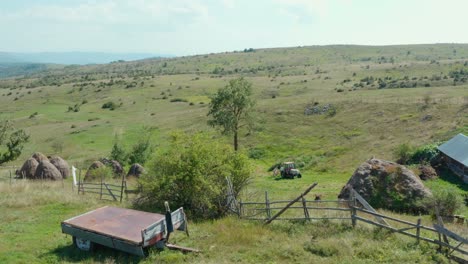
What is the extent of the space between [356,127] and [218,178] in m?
37.7

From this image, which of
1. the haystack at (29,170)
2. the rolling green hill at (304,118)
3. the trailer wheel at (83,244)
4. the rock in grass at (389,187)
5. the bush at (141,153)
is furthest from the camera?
the rolling green hill at (304,118)

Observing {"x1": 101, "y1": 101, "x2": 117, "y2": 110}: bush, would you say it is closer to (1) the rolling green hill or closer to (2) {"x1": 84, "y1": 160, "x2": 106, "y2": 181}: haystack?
(1) the rolling green hill

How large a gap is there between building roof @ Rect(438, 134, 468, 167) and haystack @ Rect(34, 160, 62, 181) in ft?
113

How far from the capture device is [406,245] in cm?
1669

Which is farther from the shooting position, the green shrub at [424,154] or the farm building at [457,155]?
the green shrub at [424,154]

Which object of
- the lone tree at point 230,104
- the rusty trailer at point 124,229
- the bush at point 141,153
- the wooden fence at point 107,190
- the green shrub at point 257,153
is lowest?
the green shrub at point 257,153

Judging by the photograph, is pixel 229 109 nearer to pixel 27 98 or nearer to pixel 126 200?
pixel 126 200

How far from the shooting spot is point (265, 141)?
59000 millimetres

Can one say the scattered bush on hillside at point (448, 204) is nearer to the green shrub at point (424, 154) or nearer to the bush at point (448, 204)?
the bush at point (448, 204)

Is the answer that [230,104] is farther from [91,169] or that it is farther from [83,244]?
[83,244]

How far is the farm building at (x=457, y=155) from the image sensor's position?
3195 cm

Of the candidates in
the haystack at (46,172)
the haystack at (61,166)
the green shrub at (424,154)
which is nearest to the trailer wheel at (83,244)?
the haystack at (46,172)

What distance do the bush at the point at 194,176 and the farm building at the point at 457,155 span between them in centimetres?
1820

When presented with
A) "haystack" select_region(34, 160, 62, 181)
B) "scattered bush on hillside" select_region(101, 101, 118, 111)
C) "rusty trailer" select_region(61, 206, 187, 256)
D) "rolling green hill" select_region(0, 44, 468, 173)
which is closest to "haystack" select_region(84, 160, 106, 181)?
"haystack" select_region(34, 160, 62, 181)
